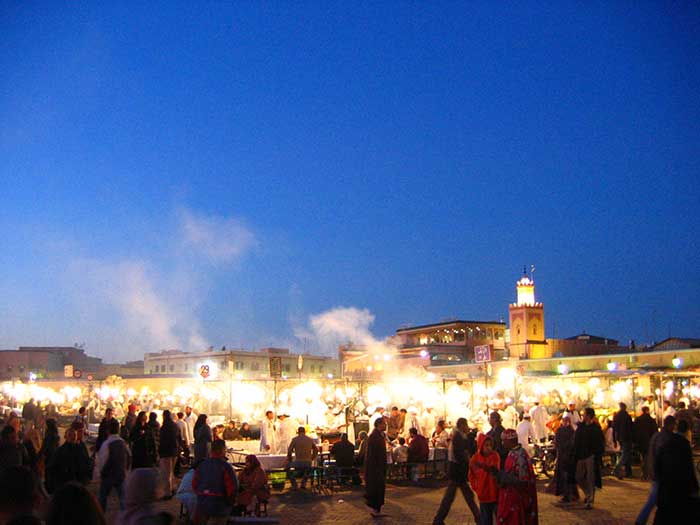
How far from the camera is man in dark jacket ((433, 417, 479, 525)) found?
413 inches

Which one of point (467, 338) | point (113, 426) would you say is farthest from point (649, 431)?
point (467, 338)

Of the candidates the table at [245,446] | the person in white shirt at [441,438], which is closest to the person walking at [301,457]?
the table at [245,446]

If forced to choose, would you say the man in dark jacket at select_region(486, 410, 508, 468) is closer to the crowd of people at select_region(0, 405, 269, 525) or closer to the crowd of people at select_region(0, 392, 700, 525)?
the crowd of people at select_region(0, 392, 700, 525)

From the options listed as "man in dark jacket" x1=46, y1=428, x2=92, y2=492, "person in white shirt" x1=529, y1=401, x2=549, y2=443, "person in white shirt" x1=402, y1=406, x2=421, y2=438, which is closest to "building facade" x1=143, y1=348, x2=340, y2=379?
"person in white shirt" x1=402, y1=406, x2=421, y2=438

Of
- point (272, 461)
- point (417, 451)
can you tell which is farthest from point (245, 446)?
point (417, 451)

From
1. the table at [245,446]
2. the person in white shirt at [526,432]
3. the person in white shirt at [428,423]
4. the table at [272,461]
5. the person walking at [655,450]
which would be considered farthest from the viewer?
the person in white shirt at [428,423]

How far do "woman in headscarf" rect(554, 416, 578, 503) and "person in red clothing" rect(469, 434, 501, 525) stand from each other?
4389mm

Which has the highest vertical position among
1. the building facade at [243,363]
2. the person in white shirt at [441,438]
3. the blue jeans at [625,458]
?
the building facade at [243,363]

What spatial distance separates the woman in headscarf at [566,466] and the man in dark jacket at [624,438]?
3.79 metres

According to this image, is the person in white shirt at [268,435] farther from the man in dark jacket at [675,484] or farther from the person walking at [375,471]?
the man in dark jacket at [675,484]

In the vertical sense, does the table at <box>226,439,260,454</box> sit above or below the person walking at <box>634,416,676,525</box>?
below

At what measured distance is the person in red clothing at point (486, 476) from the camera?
9.02 meters

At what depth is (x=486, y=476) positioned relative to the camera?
909 centimetres

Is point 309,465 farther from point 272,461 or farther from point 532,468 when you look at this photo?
point 532,468
